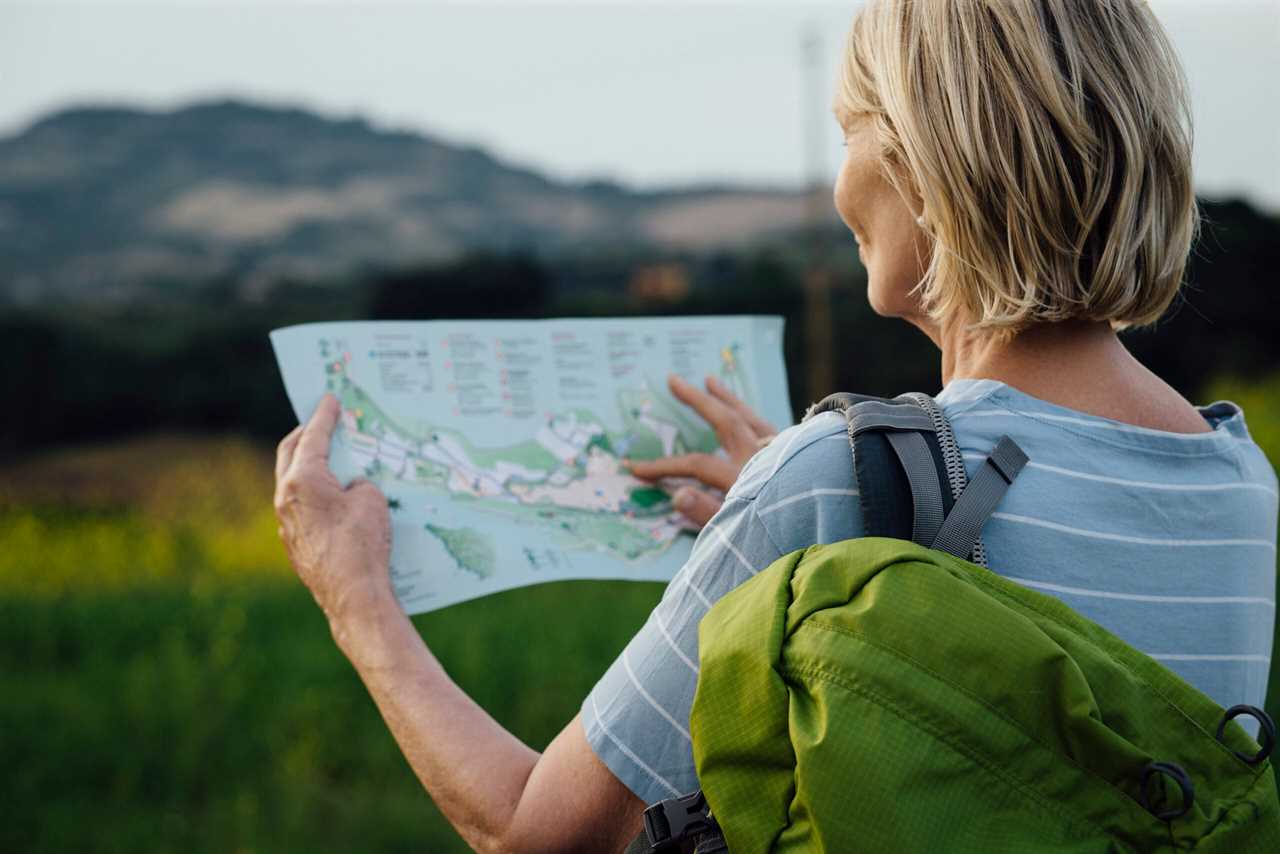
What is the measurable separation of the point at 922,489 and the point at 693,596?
0.26 metres

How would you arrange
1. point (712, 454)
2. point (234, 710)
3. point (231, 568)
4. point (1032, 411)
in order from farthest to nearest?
point (231, 568) < point (234, 710) < point (712, 454) < point (1032, 411)

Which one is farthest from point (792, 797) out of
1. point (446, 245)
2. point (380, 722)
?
point (446, 245)

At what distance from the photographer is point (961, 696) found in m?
0.98

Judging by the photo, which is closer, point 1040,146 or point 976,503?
point 976,503

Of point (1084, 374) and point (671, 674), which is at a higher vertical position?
point (1084, 374)

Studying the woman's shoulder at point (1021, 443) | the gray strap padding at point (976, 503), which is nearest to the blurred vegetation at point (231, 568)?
the woman's shoulder at point (1021, 443)

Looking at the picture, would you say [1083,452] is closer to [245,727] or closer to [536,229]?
[245,727]

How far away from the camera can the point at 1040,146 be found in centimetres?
124

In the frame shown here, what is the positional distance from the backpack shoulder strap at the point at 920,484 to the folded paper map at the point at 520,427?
0.80m

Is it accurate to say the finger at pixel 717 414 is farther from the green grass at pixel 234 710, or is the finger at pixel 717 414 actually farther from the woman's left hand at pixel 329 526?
the green grass at pixel 234 710

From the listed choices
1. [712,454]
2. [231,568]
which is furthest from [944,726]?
[231,568]

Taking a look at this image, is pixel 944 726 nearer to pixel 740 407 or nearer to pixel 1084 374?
pixel 1084 374

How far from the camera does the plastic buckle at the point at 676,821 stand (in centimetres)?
113

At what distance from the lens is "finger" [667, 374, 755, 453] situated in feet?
6.71
